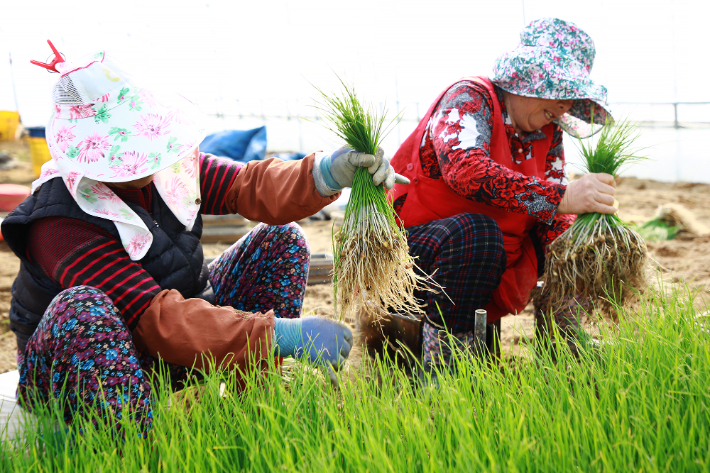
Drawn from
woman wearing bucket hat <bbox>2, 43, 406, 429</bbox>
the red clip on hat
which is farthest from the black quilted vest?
the red clip on hat

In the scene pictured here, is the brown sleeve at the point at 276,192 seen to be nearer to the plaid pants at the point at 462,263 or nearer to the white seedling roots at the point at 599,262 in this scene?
the plaid pants at the point at 462,263

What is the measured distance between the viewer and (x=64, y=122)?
1.47 meters

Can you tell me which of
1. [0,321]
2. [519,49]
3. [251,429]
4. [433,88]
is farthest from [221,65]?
[251,429]

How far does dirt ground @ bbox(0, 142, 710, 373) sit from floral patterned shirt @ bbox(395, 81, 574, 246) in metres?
0.46

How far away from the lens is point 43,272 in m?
1.58

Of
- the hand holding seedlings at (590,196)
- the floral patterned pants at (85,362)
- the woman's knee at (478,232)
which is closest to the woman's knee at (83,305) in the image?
the floral patterned pants at (85,362)

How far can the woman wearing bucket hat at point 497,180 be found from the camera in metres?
1.95

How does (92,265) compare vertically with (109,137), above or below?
below

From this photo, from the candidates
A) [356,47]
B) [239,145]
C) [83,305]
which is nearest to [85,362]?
[83,305]

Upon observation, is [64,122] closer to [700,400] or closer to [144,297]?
[144,297]

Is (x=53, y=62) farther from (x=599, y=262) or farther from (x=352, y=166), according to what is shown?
(x=599, y=262)

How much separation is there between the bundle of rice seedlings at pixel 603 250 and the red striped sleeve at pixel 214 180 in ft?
4.07

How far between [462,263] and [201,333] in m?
0.97

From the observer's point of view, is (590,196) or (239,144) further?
(239,144)
